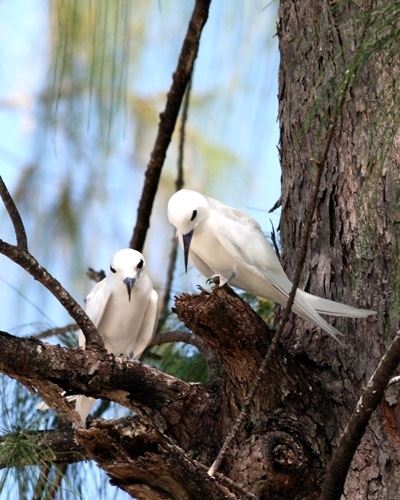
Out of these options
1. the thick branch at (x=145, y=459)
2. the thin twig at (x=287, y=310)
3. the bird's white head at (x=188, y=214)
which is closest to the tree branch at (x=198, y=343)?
the bird's white head at (x=188, y=214)

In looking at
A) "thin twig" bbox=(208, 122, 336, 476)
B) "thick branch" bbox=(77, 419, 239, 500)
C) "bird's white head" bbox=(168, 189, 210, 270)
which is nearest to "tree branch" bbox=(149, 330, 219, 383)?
"bird's white head" bbox=(168, 189, 210, 270)

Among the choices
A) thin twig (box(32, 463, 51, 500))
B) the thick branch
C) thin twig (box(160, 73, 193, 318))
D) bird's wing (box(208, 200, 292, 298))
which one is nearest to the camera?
the thick branch

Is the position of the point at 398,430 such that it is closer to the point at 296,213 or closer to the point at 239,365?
the point at 239,365

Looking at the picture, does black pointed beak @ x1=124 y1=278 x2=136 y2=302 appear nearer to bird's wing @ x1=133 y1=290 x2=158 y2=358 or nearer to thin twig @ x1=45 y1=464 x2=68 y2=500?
bird's wing @ x1=133 y1=290 x2=158 y2=358

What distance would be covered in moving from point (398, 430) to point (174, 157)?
104 inches

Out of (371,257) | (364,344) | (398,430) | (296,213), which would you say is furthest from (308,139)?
(398,430)

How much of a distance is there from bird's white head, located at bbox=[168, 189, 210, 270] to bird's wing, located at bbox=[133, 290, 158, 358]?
29.5 inches

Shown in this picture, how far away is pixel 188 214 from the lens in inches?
105

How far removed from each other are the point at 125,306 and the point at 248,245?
839 mm

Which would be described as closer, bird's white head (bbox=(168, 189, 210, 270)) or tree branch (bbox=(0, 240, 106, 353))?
tree branch (bbox=(0, 240, 106, 353))

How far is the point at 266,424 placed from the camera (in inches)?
84.7

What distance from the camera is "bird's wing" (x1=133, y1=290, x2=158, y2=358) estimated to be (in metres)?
3.44

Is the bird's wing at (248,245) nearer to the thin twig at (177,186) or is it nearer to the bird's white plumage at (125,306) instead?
the bird's white plumage at (125,306)

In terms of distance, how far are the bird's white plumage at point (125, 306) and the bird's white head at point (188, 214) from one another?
54cm
